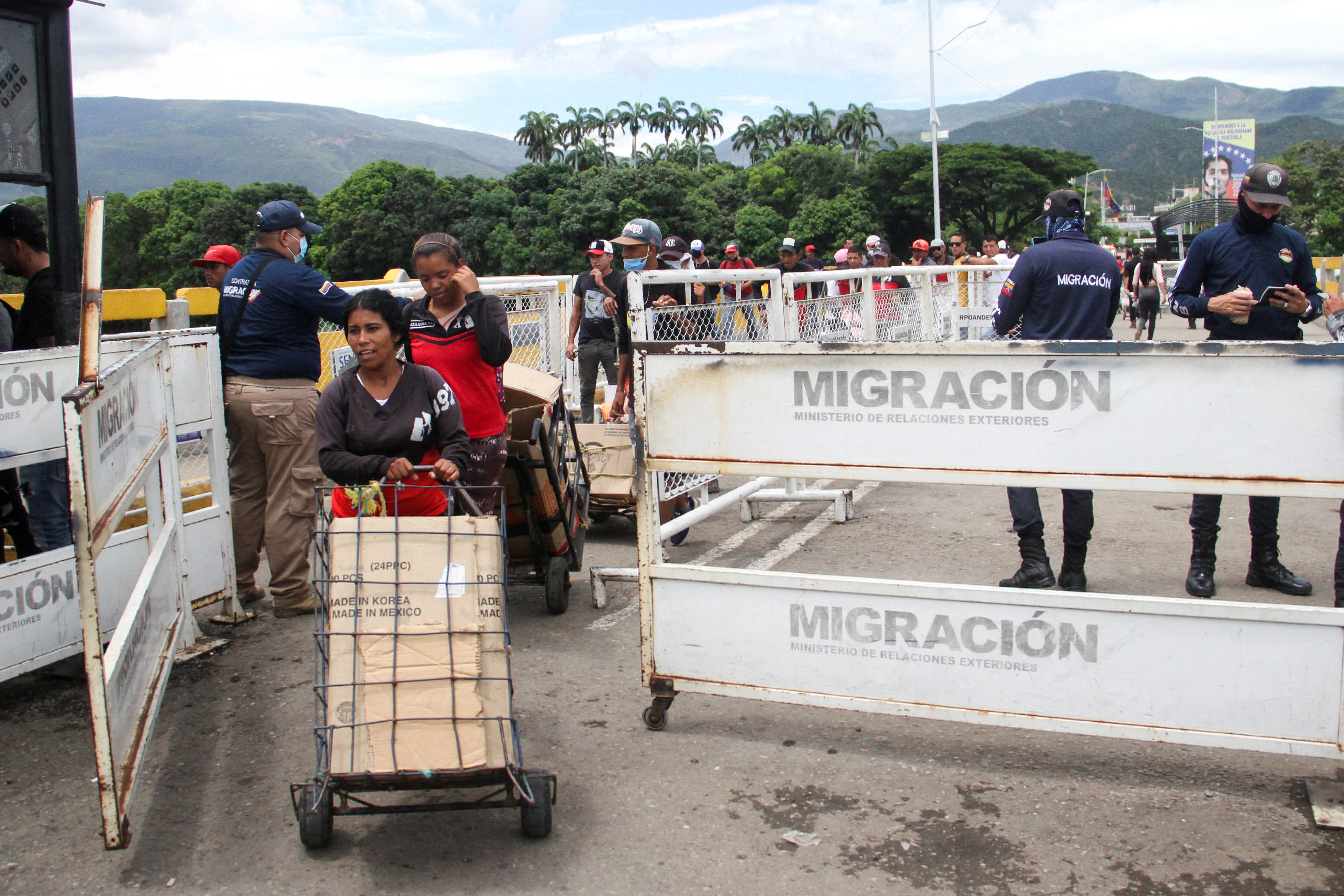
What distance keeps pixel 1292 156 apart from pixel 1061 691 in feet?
250

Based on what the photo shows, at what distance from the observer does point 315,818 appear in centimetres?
305

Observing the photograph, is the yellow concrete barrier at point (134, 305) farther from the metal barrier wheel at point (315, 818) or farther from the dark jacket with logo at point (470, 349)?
the metal barrier wheel at point (315, 818)

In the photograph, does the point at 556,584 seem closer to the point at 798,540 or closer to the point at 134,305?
the point at 798,540

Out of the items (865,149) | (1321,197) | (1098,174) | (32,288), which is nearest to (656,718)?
(32,288)

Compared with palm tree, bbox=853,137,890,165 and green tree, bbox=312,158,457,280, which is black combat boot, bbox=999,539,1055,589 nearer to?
green tree, bbox=312,158,457,280

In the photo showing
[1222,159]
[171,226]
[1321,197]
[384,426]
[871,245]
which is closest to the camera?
[384,426]

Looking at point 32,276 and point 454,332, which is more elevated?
point 32,276

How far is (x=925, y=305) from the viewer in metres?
8.21

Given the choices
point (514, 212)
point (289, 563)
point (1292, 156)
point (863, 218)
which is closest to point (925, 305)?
point (289, 563)

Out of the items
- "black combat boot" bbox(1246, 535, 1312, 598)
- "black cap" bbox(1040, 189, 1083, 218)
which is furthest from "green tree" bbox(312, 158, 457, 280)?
"black combat boot" bbox(1246, 535, 1312, 598)

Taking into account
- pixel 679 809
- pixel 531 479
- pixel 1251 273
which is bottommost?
pixel 679 809

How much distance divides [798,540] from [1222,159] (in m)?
83.3

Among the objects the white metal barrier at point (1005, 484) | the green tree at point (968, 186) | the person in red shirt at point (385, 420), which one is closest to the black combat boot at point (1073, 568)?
the white metal barrier at point (1005, 484)

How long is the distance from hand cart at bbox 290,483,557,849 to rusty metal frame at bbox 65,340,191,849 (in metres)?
0.51
